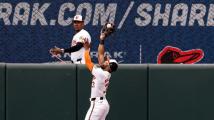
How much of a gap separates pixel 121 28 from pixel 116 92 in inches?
126

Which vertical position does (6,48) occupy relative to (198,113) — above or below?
above

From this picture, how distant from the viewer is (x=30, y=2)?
13.4m

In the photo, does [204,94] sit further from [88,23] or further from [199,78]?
[88,23]

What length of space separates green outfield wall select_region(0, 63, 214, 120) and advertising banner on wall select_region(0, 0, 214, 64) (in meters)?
2.78

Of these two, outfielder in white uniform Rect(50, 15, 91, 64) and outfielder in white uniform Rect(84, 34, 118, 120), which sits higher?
outfielder in white uniform Rect(50, 15, 91, 64)

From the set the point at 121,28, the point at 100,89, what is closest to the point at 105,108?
the point at 100,89

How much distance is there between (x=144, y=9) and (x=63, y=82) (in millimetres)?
3587

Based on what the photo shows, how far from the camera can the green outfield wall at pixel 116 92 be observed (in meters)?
10.2

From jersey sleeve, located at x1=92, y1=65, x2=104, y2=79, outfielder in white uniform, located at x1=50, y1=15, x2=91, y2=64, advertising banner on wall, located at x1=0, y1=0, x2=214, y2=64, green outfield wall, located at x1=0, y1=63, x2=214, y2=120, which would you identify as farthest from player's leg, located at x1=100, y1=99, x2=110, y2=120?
advertising banner on wall, located at x1=0, y1=0, x2=214, y2=64

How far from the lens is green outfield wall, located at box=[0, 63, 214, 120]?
10.2m

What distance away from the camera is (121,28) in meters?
13.3

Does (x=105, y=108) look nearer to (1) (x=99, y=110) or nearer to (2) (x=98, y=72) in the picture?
(1) (x=99, y=110)

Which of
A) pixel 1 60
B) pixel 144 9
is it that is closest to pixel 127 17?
pixel 144 9

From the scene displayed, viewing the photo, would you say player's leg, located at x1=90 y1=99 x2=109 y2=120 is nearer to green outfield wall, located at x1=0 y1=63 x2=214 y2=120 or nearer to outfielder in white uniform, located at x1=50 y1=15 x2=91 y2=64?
green outfield wall, located at x1=0 y1=63 x2=214 y2=120
